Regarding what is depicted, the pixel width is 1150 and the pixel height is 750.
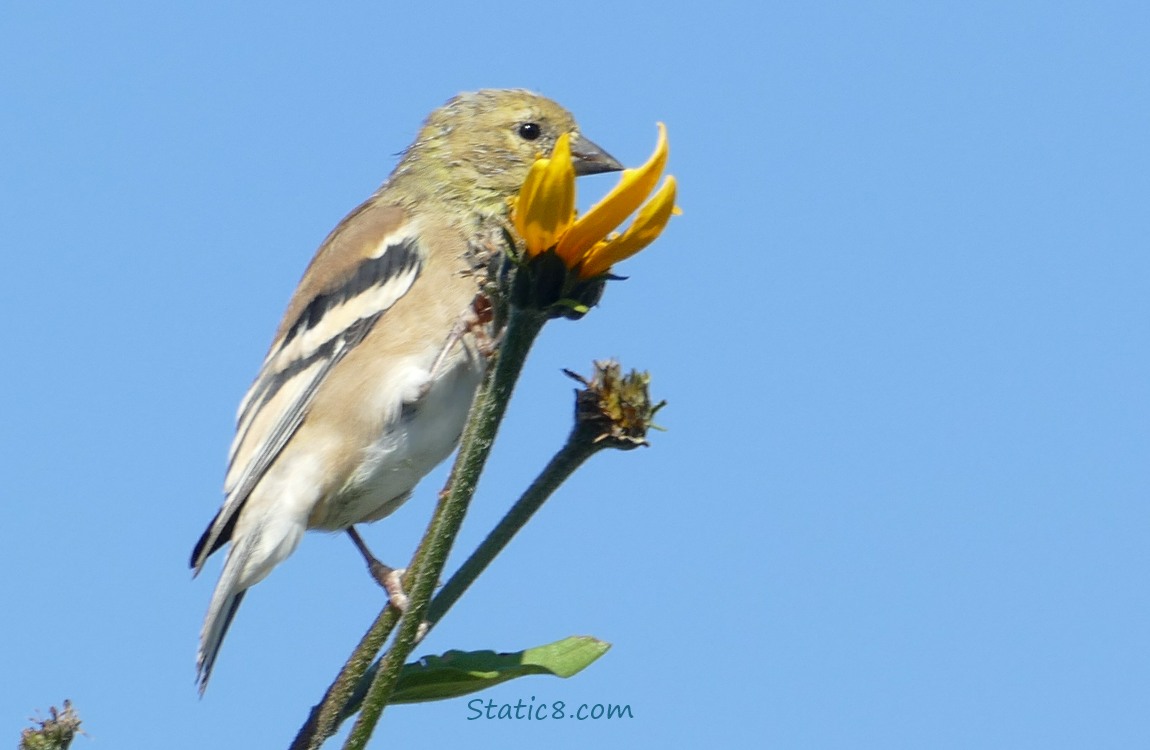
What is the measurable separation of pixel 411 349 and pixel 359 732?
2.92 m

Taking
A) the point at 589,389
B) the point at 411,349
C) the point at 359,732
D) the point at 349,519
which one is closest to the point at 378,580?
the point at 349,519

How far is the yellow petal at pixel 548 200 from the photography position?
2.32m

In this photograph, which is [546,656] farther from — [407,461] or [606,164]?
[606,164]

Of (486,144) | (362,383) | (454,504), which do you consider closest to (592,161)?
(486,144)

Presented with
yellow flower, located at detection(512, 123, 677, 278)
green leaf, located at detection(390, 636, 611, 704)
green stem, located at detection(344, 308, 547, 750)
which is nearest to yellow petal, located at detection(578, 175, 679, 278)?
yellow flower, located at detection(512, 123, 677, 278)

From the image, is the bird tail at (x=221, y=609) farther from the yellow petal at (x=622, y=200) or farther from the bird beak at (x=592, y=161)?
the yellow petal at (x=622, y=200)

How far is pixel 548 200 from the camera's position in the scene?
2.37 metres

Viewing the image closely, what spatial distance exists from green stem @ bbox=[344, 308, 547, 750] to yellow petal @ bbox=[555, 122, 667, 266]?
197 mm

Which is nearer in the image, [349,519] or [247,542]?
[247,542]

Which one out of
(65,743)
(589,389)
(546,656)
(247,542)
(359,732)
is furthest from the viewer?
(247,542)

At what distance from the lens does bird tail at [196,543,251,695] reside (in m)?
4.60

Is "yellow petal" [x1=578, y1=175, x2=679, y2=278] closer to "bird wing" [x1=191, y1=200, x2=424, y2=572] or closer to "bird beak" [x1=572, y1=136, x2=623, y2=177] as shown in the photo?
"bird wing" [x1=191, y1=200, x2=424, y2=572]

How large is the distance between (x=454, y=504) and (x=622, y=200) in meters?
0.62

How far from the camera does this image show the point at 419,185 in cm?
580
